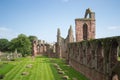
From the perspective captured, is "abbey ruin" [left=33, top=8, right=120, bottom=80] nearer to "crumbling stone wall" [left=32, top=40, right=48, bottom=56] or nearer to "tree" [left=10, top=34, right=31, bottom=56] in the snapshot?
"crumbling stone wall" [left=32, top=40, right=48, bottom=56]

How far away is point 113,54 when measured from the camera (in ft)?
53.3

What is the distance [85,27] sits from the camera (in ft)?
127

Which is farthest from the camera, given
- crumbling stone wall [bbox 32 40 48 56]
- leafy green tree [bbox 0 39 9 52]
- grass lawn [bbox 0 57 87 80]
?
leafy green tree [bbox 0 39 9 52]

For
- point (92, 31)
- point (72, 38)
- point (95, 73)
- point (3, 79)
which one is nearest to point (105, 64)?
point (95, 73)

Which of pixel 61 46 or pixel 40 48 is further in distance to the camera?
pixel 40 48

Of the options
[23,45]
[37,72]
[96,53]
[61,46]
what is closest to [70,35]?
[61,46]

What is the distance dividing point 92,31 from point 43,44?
41.6 m

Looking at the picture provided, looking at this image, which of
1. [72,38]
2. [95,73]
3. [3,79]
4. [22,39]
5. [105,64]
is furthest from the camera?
[22,39]

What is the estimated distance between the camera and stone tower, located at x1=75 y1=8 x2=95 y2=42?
37.2m

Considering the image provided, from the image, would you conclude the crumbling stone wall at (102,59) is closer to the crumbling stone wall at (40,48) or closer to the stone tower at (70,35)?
the stone tower at (70,35)

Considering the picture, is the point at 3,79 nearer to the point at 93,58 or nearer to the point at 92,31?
the point at 93,58

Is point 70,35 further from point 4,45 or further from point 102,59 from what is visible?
point 4,45

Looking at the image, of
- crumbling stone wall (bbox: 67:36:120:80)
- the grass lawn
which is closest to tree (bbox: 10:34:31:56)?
the grass lawn

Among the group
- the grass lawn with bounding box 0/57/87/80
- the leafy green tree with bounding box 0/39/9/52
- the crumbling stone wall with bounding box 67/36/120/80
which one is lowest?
the grass lawn with bounding box 0/57/87/80
